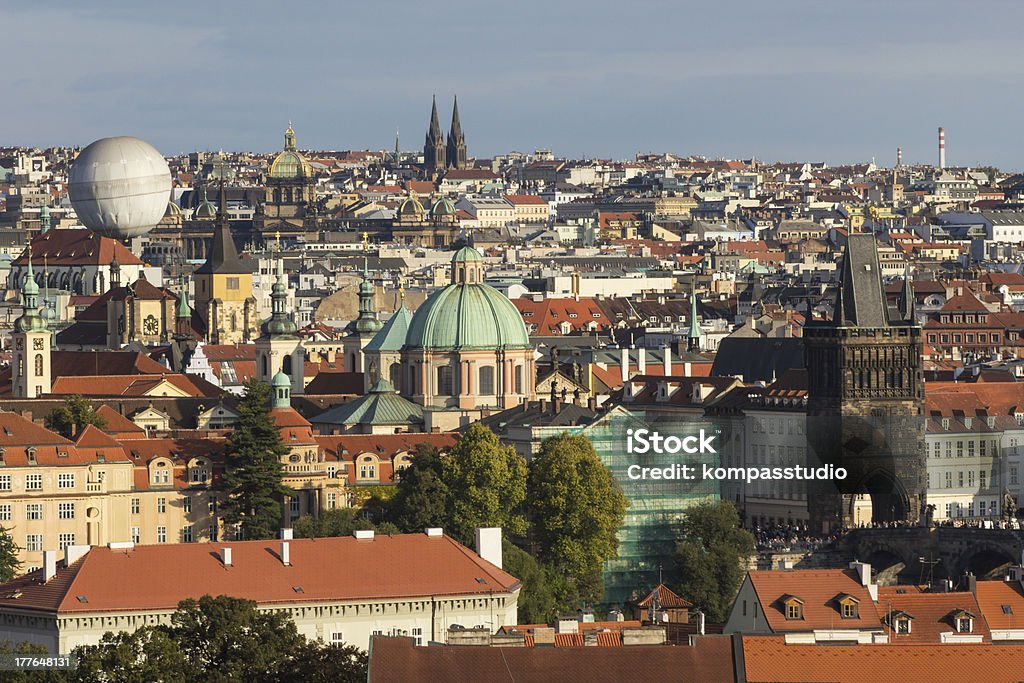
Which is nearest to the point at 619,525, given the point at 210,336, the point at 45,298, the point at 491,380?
the point at 491,380

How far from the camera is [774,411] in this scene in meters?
97.1

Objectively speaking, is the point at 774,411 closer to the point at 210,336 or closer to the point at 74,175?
the point at 210,336

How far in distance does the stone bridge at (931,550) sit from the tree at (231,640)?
96.0 feet

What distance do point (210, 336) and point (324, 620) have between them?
89.7 meters

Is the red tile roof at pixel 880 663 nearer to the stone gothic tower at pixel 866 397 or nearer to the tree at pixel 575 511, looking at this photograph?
the tree at pixel 575 511

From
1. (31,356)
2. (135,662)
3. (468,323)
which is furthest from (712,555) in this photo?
(31,356)

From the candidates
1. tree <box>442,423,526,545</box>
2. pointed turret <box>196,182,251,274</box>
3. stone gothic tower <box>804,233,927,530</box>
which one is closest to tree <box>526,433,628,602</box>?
tree <box>442,423,526,545</box>

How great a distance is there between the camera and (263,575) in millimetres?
61312

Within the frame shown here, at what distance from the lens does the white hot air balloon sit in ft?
549

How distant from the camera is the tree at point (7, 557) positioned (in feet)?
239

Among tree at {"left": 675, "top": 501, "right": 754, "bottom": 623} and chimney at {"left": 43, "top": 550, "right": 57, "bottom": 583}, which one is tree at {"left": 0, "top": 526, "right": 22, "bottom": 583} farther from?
tree at {"left": 675, "top": 501, "right": 754, "bottom": 623}

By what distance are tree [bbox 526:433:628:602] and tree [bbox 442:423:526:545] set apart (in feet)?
1.37

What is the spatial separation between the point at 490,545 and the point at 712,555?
12.3 meters

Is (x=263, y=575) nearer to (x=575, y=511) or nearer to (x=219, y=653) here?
(x=219, y=653)
